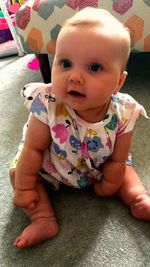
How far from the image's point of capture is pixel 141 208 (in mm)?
687

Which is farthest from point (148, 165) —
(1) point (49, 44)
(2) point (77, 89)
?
(1) point (49, 44)

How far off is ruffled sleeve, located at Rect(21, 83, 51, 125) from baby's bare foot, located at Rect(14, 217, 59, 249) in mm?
212

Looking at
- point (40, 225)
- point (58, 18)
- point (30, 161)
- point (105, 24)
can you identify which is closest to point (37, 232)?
point (40, 225)

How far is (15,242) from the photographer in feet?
2.11

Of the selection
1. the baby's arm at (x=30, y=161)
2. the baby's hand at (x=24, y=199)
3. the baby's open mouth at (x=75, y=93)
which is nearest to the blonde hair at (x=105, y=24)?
the baby's open mouth at (x=75, y=93)

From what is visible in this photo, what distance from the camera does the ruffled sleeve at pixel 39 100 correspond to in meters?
0.65

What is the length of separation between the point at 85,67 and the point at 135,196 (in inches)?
12.8

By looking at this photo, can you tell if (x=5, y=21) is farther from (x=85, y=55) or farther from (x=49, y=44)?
(x=85, y=55)

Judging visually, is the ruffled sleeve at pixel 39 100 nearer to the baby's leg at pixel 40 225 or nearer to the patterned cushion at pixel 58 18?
the baby's leg at pixel 40 225

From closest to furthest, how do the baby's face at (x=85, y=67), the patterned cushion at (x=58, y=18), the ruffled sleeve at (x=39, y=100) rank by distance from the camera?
the baby's face at (x=85, y=67), the ruffled sleeve at (x=39, y=100), the patterned cushion at (x=58, y=18)

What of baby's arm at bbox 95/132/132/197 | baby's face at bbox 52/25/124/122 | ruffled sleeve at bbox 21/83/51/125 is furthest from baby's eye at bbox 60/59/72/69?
baby's arm at bbox 95/132/132/197

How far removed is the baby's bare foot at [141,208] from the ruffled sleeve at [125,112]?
0.51ft

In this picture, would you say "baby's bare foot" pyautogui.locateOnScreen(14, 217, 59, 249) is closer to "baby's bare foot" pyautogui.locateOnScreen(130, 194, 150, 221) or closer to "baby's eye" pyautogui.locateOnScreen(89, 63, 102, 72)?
"baby's bare foot" pyautogui.locateOnScreen(130, 194, 150, 221)

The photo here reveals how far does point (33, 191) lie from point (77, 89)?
0.87 ft
